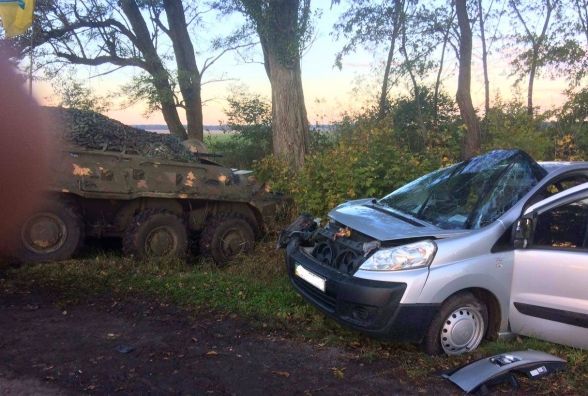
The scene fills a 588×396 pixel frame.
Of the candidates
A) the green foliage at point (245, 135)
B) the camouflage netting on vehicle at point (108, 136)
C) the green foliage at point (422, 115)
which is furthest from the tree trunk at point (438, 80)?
the camouflage netting on vehicle at point (108, 136)

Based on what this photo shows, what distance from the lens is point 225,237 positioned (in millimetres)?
Result: 8711

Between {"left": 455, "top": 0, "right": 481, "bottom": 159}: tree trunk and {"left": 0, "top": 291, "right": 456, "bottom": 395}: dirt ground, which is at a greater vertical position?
{"left": 455, "top": 0, "right": 481, "bottom": 159}: tree trunk

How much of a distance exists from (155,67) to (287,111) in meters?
6.03

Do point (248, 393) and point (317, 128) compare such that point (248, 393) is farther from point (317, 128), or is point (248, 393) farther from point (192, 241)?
point (317, 128)

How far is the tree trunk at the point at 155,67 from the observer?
53.1 ft

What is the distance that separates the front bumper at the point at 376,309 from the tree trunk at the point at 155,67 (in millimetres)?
12593

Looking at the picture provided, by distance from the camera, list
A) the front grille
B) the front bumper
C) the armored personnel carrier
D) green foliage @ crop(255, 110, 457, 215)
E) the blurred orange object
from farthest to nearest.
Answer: green foliage @ crop(255, 110, 457, 215) < the armored personnel carrier < the blurred orange object < the front grille < the front bumper

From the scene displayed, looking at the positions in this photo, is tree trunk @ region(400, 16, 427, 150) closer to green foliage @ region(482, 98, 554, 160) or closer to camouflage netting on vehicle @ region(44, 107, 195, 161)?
green foliage @ region(482, 98, 554, 160)

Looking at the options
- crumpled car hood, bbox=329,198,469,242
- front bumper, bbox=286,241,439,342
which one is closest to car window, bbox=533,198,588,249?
crumpled car hood, bbox=329,198,469,242

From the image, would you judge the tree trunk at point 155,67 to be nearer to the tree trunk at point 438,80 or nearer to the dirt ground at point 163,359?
the tree trunk at point 438,80

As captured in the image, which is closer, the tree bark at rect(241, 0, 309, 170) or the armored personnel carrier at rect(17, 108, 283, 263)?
the armored personnel carrier at rect(17, 108, 283, 263)

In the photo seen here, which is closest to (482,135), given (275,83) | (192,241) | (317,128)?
(317,128)

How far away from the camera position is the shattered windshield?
4.89 metres

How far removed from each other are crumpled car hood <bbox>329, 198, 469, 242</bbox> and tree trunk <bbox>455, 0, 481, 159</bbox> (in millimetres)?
7651
